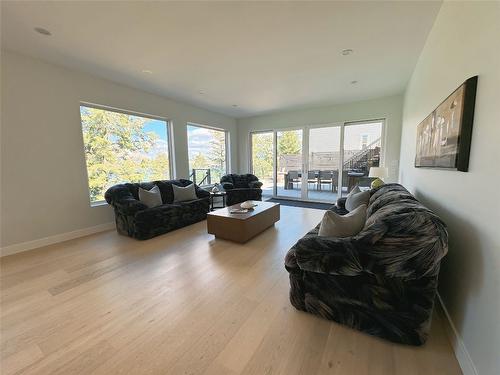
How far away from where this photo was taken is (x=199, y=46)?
2.60 m

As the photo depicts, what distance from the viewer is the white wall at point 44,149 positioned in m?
2.79

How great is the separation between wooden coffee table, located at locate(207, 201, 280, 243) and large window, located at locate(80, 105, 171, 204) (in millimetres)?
2206

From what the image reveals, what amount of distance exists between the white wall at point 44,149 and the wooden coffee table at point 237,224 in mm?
2197

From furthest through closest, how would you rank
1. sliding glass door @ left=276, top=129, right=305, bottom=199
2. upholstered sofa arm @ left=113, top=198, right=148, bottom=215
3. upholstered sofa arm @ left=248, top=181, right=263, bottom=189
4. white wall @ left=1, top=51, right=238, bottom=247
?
1. sliding glass door @ left=276, top=129, right=305, bottom=199
2. upholstered sofa arm @ left=248, top=181, right=263, bottom=189
3. upholstered sofa arm @ left=113, top=198, right=148, bottom=215
4. white wall @ left=1, top=51, right=238, bottom=247

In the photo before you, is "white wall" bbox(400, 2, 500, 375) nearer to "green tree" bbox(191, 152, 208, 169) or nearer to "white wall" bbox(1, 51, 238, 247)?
"white wall" bbox(1, 51, 238, 247)

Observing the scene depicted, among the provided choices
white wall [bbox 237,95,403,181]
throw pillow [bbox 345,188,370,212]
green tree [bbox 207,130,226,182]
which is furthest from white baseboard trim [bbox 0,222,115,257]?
white wall [bbox 237,95,403,181]

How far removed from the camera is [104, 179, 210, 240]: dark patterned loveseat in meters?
3.24

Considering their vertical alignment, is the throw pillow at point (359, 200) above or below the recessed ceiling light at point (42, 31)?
below

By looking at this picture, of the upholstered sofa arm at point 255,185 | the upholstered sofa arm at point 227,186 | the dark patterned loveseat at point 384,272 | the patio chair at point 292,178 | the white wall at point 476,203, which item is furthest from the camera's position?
the patio chair at point 292,178

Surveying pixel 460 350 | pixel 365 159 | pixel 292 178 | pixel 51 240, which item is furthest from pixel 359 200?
pixel 51 240

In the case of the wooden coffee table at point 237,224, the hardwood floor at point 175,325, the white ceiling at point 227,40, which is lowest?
the hardwood floor at point 175,325

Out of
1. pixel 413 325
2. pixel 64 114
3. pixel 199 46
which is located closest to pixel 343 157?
pixel 199 46

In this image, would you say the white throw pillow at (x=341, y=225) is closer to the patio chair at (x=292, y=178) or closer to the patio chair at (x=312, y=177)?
the patio chair at (x=312, y=177)

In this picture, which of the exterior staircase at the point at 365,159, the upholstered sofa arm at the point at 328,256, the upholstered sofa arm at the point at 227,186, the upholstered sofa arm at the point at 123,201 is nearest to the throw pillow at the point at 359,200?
the upholstered sofa arm at the point at 328,256
